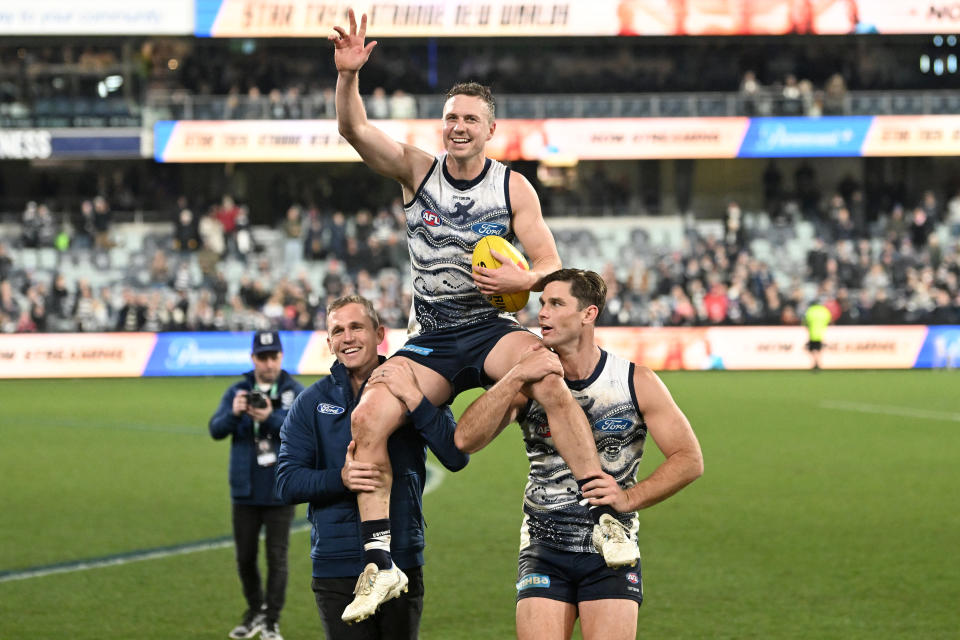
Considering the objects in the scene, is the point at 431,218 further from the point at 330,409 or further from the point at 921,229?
the point at 921,229

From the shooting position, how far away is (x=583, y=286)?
529 centimetres

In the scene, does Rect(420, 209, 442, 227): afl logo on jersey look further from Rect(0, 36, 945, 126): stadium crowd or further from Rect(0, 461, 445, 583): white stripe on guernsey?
Rect(0, 36, 945, 126): stadium crowd

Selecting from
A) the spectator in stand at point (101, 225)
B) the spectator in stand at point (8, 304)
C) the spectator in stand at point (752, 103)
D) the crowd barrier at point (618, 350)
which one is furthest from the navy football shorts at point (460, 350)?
the spectator in stand at point (752, 103)

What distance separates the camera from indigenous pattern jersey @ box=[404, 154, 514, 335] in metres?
5.96

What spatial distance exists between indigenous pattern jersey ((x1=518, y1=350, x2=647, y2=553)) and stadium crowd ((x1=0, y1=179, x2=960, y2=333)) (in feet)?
80.3

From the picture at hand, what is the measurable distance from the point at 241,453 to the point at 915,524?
681cm

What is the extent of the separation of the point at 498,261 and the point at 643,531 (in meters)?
→ 6.87

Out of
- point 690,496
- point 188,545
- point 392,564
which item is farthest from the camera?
point 690,496

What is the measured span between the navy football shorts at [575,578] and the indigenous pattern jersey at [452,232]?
119 centimetres

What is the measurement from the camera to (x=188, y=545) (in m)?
11.4

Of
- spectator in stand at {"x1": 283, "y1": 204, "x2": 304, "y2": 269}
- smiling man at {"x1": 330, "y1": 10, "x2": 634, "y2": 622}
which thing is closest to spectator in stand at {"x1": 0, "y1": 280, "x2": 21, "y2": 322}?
spectator in stand at {"x1": 283, "y1": 204, "x2": 304, "y2": 269}

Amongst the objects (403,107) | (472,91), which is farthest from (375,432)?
(403,107)

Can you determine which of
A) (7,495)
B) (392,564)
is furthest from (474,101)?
(7,495)

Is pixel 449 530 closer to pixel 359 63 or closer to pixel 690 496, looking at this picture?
pixel 690 496
